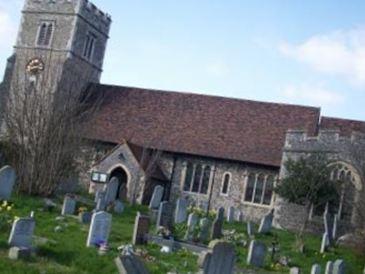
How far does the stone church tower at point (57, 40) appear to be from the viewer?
34500 mm

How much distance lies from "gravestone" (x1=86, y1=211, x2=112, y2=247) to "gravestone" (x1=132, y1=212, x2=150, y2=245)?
4.32 feet

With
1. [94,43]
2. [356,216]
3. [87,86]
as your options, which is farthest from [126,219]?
[94,43]

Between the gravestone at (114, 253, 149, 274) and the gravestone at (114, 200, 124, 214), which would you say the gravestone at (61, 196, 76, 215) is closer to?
the gravestone at (114, 200, 124, 214)

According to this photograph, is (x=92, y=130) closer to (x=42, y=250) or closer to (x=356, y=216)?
(x=356, y=216)

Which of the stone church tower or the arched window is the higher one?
the stone church tower

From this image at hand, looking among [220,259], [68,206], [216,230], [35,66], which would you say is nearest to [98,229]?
[68,206]

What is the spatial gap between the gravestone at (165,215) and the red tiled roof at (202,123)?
1074cm

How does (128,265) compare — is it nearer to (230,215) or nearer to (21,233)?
(21,233)

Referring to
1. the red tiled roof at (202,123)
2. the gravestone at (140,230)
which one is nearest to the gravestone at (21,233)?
the gravestone at (140,230)

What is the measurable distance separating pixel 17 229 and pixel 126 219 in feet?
28.3

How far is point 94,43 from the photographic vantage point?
36938 millimetres

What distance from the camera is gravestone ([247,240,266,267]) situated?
47.8 ft

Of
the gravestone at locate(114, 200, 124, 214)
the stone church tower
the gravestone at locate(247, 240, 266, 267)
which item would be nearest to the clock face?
the stone church tower

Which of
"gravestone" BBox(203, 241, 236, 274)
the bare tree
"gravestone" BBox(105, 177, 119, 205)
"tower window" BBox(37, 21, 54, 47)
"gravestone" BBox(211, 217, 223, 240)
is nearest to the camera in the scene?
"gravestone" BBox(203, 241, 236, 274)
